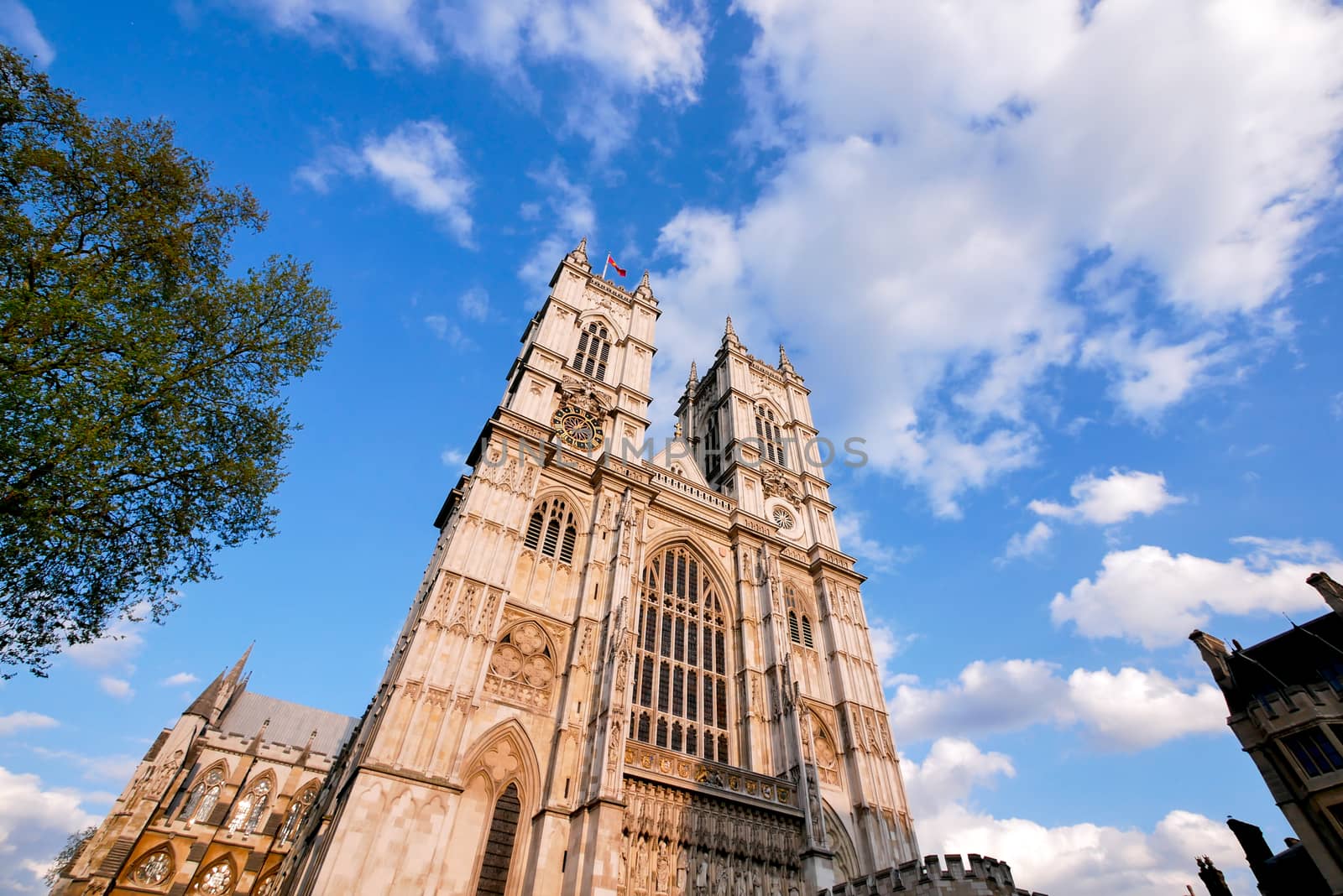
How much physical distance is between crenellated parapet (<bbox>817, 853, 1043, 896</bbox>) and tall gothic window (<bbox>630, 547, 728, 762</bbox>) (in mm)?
7229

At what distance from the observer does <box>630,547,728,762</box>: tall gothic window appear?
20.4m

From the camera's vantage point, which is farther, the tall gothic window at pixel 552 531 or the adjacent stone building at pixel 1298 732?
the tall gothic window at pixel 552 531

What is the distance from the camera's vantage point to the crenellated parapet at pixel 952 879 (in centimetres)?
1314

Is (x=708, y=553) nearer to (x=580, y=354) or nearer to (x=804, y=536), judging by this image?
(x=804, y=536)

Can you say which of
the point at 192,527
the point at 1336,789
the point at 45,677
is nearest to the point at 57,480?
the point at 192,527

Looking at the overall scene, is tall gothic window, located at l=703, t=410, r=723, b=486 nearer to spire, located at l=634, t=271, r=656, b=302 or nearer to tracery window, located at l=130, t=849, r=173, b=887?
spire, located at l=634, t=271, r=656, b=302

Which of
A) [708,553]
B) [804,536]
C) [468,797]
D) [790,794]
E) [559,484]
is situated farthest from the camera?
[804,536]

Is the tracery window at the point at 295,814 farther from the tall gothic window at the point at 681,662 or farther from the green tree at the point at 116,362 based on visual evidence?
the green tree at the point at 116,362

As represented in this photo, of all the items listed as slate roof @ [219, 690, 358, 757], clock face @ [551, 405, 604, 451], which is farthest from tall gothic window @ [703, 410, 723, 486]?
slate roof @ [219, 690, 358, 757]

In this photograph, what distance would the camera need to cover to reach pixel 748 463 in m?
31.8

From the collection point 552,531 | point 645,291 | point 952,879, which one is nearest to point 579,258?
point 645,291

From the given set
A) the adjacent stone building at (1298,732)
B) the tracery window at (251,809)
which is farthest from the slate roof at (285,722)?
the adjacent stone building at (1298,732)

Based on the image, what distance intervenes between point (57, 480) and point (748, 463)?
26.1 metres

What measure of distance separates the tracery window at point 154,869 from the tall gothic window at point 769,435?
37.3 meters
